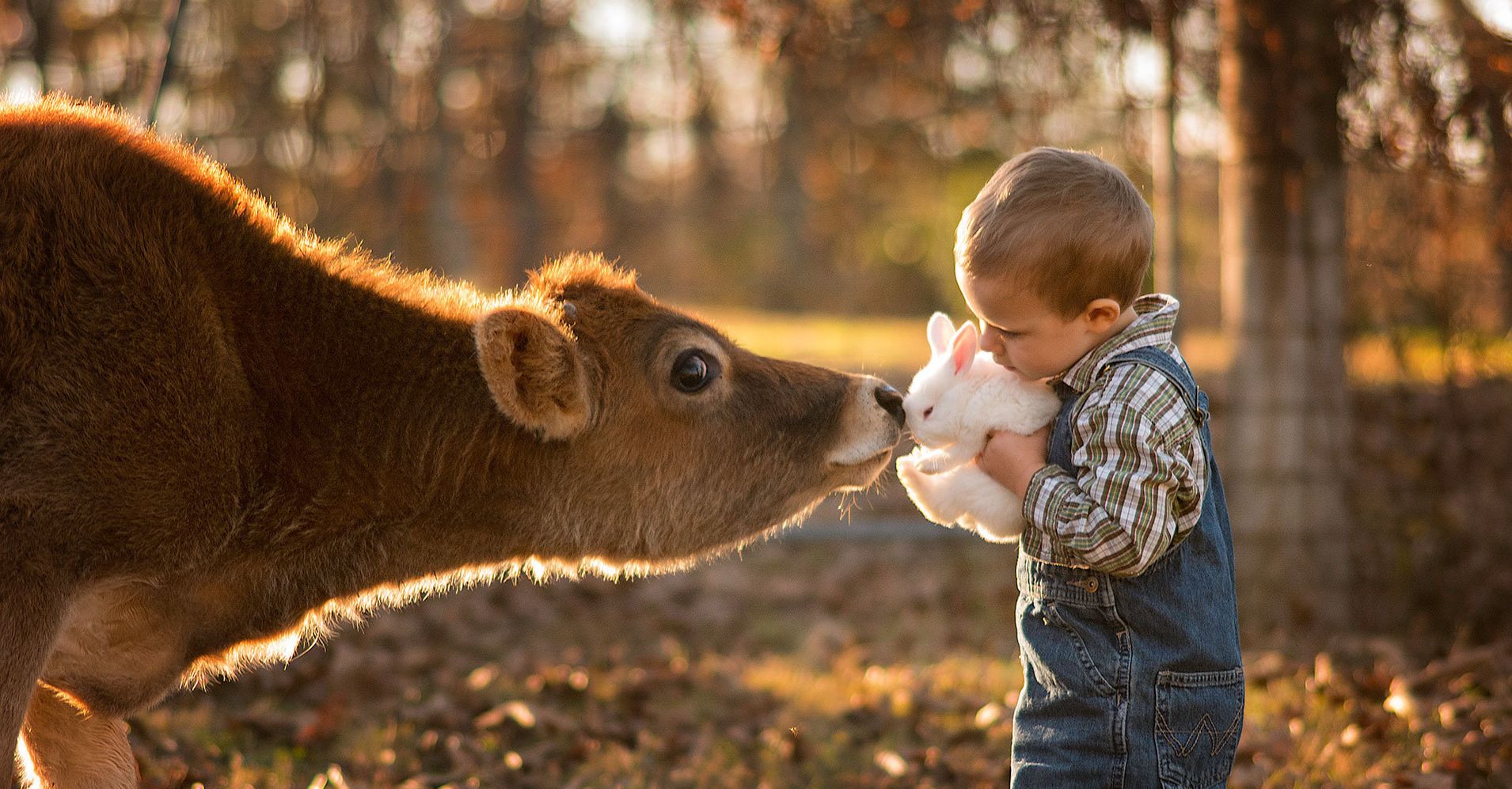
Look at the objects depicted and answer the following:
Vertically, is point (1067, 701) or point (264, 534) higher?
point (264, 534)

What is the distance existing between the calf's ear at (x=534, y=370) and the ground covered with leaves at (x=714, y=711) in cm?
165

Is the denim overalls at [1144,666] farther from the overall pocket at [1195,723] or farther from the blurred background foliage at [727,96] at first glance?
the blurred background foliage at [727,96]

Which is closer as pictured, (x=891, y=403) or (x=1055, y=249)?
(x=1055, y=249)

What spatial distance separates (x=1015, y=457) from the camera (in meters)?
3.27

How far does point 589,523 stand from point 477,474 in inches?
14.7

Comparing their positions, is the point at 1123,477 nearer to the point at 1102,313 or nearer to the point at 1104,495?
the point at 1104,495

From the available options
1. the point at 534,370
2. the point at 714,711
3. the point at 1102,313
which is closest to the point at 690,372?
the point at 534,370

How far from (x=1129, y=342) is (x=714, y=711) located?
3.34 meters

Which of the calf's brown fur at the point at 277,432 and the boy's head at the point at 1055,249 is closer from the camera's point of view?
the boy's head at the point at 1055,249

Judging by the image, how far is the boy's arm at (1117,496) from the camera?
2.99 m

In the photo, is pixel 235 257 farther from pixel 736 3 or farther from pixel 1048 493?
pixel 736 3

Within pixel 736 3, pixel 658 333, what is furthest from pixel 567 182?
pixel 658 333

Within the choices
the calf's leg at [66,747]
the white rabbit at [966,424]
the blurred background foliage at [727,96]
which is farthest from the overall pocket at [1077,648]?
the blurred background foliage at [727,96]

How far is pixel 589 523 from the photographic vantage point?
3908 mm
